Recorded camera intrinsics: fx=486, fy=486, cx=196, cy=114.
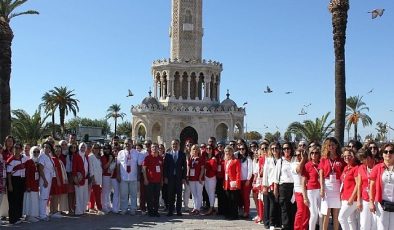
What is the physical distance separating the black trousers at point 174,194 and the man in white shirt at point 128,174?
3.49 ft

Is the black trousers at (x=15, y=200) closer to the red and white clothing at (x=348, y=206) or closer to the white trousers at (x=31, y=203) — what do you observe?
the white trousers at (x=31, y=203)

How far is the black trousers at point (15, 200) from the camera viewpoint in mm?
11844

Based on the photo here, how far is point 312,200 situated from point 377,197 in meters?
1.81

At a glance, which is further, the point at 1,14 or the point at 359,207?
the point at 1,14

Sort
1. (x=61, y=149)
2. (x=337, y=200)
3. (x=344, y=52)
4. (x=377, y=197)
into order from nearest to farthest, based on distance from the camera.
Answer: (x=377, y=197), (x=337, y=200), (x=61, y=149), (x=344, y=52)

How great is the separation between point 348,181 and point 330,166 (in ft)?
1.58

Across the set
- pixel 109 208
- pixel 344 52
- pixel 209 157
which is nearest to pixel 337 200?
pixel 209 157

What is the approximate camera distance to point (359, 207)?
8234 mm

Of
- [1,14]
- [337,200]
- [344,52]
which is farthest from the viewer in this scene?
[1,14]

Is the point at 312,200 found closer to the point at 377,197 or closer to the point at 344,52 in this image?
the point at 377,197

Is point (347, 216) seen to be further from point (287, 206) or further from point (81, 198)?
point (81, 198)

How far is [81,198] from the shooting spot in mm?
13508

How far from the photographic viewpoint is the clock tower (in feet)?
169

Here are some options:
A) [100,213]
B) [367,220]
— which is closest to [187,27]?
[100,213]
